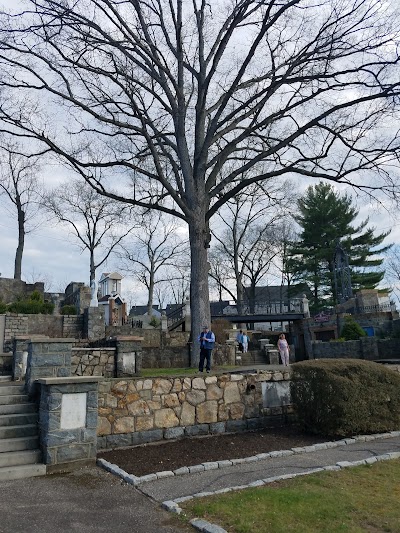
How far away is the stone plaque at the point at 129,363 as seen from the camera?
Answer: 1134cm

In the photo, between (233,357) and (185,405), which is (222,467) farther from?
(233,357)

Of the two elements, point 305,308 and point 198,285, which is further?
point 305,308

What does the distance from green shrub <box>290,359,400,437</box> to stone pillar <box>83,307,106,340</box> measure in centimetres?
1532

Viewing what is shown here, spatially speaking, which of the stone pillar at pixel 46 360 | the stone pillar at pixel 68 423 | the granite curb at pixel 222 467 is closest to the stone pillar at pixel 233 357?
the granite curb at pixel 222 467

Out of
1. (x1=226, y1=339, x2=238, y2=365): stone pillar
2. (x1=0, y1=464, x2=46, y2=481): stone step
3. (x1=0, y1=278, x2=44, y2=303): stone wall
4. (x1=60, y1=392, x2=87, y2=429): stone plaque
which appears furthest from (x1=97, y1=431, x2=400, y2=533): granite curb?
(x1=0, y1=278, x2=44, y2=303): stone wall

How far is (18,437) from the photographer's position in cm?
634

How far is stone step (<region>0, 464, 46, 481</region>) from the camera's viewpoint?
548cm

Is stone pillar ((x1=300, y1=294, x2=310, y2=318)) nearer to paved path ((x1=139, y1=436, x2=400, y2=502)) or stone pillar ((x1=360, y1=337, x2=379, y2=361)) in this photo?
stone pillar ((x1=360, y1=337, x2=379, y2=361))

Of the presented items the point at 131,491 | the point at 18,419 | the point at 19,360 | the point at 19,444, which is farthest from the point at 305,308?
the point at 131,491

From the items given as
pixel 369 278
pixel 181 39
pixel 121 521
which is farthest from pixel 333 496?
pixel 369 278

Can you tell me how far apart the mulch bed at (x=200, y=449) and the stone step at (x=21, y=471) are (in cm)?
95

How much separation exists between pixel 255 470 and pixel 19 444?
3243 millimetres

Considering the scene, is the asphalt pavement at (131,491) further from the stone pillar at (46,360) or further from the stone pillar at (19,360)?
the stone pillar at (19,360)

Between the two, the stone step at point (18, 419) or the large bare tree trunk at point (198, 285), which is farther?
the large bare tree trunk at point (198, 285)
